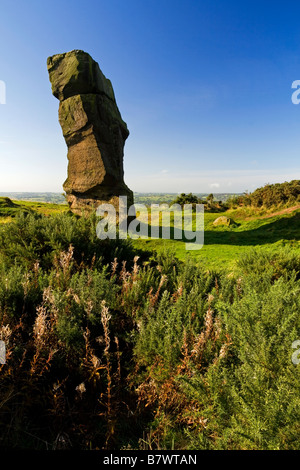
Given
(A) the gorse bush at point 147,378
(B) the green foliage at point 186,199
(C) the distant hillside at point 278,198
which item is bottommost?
(A) the gorse bush at point 147,378

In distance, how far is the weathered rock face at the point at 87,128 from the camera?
472 inches

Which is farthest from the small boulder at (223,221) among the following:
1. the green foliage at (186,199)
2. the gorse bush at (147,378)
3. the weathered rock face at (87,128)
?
the green foliage at (186,199)

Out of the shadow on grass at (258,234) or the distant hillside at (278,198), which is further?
the distant hillside at (278,198)

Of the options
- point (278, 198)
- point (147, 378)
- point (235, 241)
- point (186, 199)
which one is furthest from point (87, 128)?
point (186, 199)

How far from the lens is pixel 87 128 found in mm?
12086

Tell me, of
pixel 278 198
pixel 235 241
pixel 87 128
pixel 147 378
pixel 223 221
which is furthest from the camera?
pixel 278 198

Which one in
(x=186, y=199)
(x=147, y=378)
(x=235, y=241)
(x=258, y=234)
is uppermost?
(x=186, y=199)

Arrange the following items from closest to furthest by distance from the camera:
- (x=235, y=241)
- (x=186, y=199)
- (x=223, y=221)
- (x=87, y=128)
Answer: (x=235, y=241) < (x=87, y=128) < (x=223, y=221) < (x=186, y=199)

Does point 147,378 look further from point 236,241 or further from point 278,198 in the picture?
point 278,198

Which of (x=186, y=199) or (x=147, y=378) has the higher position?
(x=186, y=199)

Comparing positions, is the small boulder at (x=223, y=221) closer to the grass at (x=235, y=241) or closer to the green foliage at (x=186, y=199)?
the grass at (x=235, y=241)

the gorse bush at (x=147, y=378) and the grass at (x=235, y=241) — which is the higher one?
the grass at (x=235, y=241)

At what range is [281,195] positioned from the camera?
15391 millimetres

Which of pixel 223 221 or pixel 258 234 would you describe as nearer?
pixel 258 234
